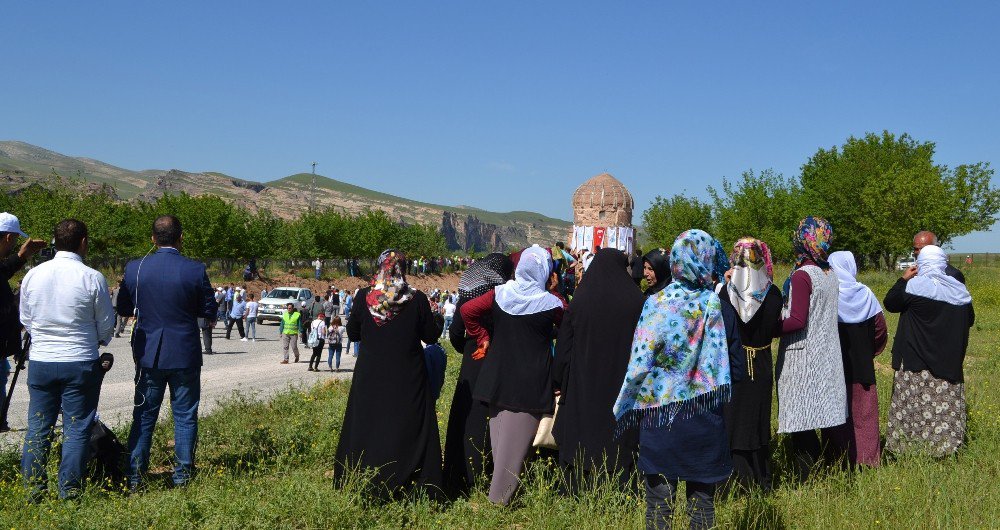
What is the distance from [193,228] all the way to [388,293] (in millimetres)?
55260

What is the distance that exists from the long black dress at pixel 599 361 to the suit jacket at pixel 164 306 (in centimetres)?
254

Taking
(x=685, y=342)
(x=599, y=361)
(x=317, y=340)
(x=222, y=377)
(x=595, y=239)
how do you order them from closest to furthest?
(x=685, y=342) → (x=599, y=361) → (x=222, y=377) → (x=317, y=340) → (x=595, y=239)

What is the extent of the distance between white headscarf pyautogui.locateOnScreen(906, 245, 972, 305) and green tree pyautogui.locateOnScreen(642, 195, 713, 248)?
5991 cm

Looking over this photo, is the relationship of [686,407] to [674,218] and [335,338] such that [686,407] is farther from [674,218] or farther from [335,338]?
[674,218]

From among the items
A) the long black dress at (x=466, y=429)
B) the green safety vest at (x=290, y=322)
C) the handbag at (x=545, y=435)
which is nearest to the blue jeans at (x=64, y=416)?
the long black dress at (x=466, y=429)

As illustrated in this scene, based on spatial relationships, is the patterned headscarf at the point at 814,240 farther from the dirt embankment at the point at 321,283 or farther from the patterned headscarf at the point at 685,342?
the dirt embankment at the point at 321,283

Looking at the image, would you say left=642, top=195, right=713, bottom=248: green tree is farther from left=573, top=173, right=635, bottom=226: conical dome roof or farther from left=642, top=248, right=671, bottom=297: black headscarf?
left=642, top=248, right=671, bottom=297: black headscarf

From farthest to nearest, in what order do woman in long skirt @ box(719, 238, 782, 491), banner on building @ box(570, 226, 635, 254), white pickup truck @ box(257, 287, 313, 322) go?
white pickup truck @ box(257, 287, 313, 322), banner on building @ box(570, 226, 635, 254), woman in long skirt @ box(719, 238, 782, 491)

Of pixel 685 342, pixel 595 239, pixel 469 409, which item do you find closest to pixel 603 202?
pixel 595 239

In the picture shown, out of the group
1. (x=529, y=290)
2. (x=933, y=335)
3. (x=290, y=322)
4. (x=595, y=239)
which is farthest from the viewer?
(x=290, y=322)

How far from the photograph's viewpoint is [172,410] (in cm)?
546

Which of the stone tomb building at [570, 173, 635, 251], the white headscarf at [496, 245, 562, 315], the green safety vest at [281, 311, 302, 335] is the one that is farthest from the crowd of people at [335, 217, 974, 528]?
the stone tomb building at [570, 173, 635, 251]

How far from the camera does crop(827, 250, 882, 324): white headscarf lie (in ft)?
18.8

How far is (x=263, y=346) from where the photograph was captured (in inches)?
870
